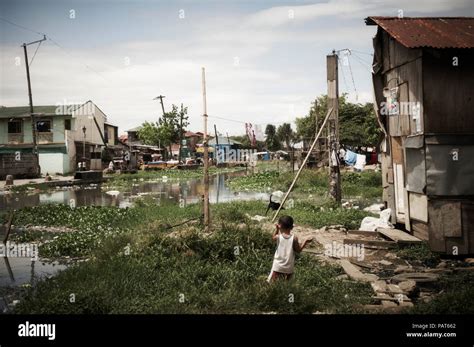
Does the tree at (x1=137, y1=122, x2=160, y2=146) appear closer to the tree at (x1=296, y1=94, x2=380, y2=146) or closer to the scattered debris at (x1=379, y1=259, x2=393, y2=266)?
the tree at (x1=296, y1=94, x2=380, y2=146)

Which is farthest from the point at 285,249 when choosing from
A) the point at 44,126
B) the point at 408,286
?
the point at 44,126

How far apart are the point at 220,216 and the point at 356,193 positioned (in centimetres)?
1005

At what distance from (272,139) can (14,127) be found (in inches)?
2280

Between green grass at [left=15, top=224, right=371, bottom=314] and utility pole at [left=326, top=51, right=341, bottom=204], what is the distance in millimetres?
7545

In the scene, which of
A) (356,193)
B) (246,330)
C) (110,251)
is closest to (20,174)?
(356,193)

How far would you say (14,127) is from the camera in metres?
41.3

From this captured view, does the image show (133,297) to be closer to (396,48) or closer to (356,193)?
(396,48)

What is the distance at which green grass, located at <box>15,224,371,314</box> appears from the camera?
18.1 feet

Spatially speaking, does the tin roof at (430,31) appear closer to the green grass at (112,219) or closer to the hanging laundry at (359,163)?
the green grass at (112,219)

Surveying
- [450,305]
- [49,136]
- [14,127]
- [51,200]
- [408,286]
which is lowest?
[408,286]

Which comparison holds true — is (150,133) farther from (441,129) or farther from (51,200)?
(441,129)

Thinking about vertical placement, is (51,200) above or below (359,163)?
below

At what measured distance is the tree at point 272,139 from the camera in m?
89.9

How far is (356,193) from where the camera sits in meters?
19.5
